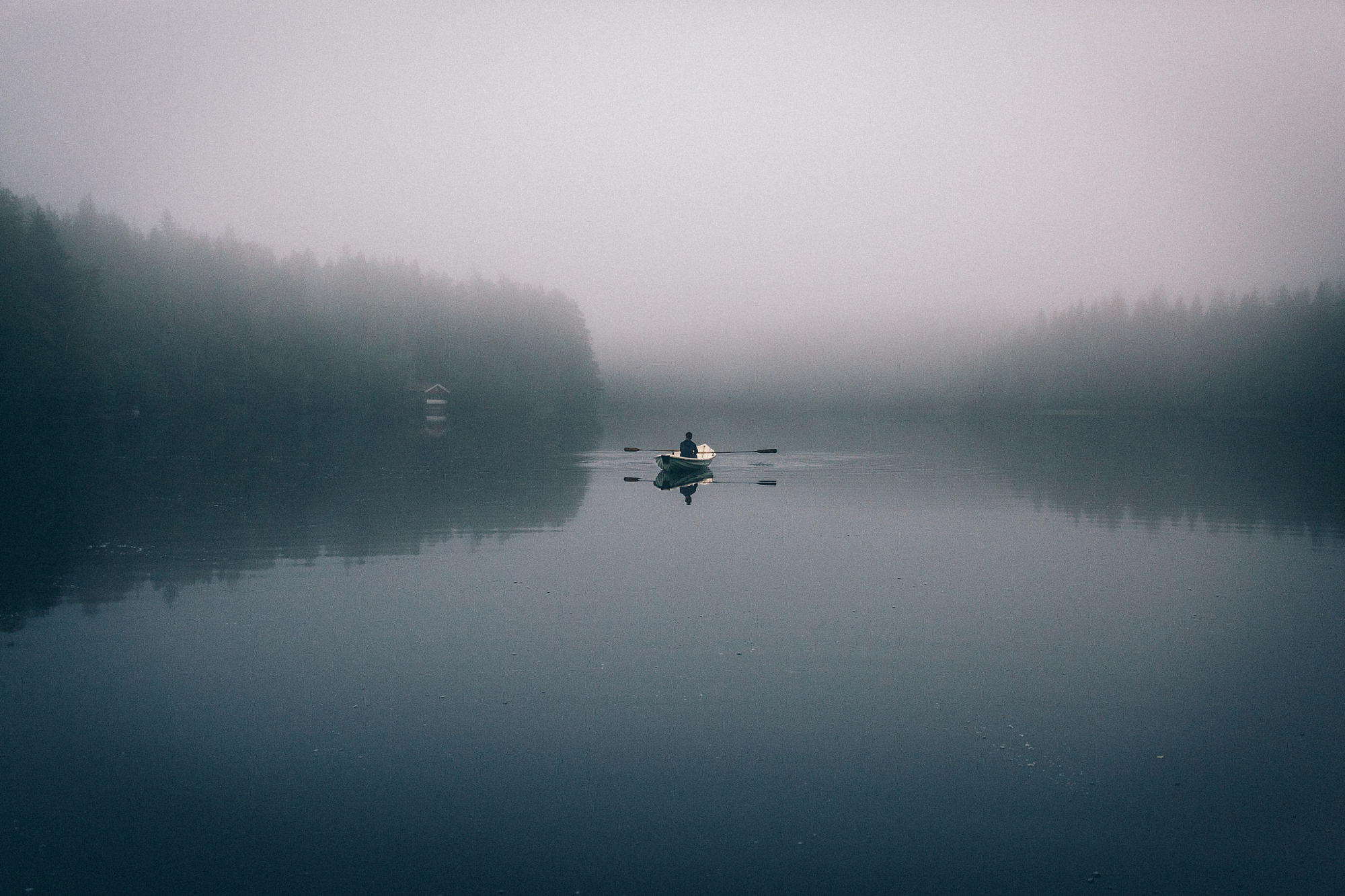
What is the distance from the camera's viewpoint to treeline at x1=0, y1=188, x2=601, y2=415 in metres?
59.7

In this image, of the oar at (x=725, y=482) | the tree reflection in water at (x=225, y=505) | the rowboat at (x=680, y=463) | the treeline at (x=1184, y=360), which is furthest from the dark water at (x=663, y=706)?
the treeline at (x=1184, y=360)

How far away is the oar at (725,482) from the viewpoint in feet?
110

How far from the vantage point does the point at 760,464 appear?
142 ft

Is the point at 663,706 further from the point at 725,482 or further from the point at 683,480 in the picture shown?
the point at 683,480

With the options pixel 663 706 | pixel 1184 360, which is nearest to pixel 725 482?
pixel 663 706

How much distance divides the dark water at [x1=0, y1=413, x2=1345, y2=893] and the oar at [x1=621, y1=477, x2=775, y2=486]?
36.6ft

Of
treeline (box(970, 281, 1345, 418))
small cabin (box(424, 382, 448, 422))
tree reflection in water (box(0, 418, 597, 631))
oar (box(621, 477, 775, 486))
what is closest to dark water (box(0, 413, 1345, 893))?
tree reflection in water (box(0, 418, 597, 631))

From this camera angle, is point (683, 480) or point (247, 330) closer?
point (683, 480)

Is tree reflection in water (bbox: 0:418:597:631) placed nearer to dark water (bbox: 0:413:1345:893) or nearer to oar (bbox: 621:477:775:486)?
dark water (bbox: 0:413:1345:893)

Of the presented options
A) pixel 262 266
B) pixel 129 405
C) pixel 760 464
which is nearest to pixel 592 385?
pixel 262 266

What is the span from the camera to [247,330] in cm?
9381

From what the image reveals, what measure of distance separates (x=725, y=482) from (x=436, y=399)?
91782 mm

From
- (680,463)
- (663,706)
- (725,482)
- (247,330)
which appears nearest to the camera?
(663,706)

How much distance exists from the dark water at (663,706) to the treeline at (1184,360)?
12693cm
